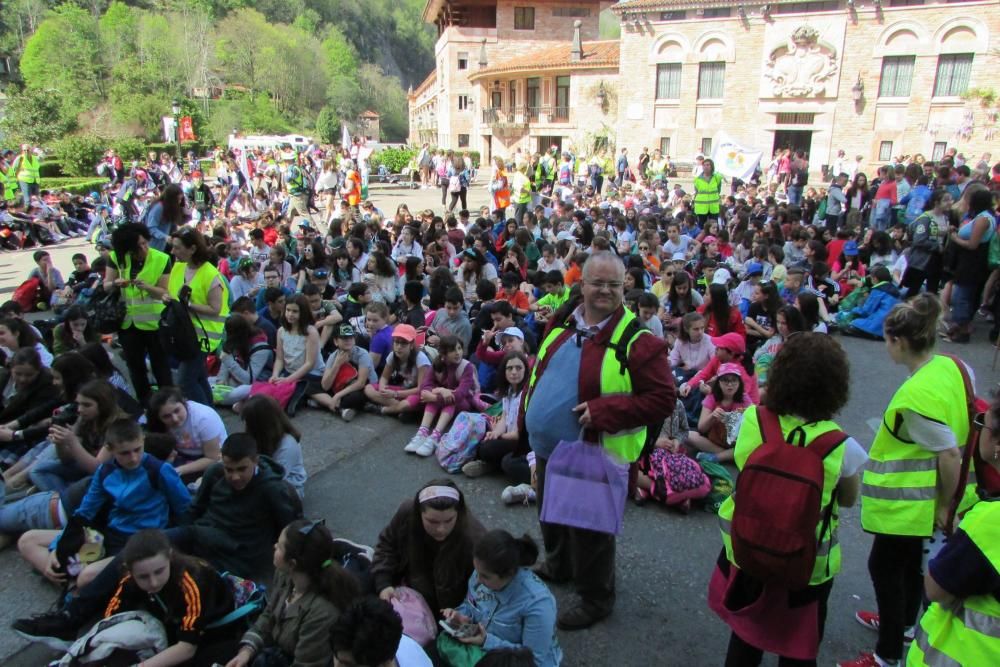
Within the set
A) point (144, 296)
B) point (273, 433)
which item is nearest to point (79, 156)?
point (144, 296)

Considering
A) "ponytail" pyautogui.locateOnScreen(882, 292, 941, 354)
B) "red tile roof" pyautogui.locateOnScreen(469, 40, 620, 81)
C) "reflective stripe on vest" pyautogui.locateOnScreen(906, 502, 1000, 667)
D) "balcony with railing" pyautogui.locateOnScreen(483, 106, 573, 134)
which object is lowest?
"reflective stripe on vest" pyautogui.locateOnScreen(906, 502, 1000, 667)

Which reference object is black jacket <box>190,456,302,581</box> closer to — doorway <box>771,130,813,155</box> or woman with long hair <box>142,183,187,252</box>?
woman with long hair <box>142,183,187,252</box>

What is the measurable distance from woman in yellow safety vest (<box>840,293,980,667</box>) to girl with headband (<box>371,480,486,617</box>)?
166 centimetres

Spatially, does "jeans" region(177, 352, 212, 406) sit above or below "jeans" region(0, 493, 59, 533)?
above

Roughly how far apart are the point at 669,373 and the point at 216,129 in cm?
5580

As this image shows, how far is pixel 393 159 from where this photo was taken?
32.2m

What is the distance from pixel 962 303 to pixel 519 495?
621 centimetres

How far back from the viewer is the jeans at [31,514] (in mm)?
4078

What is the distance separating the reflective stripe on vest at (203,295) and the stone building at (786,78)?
1114 inches

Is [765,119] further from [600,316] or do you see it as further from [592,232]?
[600,316]

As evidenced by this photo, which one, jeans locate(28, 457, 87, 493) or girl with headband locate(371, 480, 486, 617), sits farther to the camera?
jeans locate(28, 457, 87, 493)

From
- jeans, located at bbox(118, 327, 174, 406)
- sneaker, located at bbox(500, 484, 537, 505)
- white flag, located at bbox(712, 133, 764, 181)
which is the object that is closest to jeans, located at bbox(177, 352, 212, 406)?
jeans, located at bbox(118, 327, 174, 406)

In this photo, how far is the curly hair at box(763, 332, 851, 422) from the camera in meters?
2.29

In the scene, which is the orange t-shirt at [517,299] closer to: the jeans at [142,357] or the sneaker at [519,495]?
the sneaker at [519,495]
